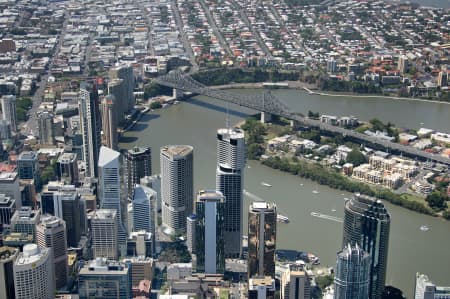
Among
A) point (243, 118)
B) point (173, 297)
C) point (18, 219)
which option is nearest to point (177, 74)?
point (243, 118)

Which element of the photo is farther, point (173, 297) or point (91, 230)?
point (91, 230)

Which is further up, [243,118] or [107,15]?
[107,15]

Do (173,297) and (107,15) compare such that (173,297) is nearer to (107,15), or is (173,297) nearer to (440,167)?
(440,167)

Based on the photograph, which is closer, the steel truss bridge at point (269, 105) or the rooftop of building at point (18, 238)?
the rooftop of building at point (18, 238)

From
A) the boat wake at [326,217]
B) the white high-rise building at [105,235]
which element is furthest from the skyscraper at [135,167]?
the boat wake at [326,217]

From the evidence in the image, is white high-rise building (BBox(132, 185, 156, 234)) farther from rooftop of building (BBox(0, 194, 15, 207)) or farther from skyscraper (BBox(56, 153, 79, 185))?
skyscraper (BBox(56, 153, 79, 185))

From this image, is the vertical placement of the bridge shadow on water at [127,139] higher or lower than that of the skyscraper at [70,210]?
higher

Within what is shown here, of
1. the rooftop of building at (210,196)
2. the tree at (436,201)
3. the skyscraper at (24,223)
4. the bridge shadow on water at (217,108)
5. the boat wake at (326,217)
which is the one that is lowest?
the boat wake at (326,217)

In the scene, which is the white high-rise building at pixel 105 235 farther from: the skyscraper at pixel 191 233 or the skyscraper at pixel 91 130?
the skyscraper at pixel 91 130
